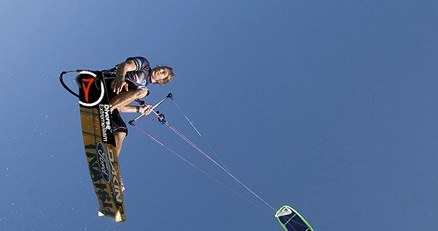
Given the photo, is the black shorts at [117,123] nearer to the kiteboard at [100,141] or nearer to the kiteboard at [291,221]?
the kiteboard at [100,141]

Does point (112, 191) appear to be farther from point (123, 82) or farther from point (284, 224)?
point (284, 224)

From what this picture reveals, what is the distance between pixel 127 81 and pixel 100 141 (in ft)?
2.92

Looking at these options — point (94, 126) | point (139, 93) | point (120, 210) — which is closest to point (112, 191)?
point (120, 210)

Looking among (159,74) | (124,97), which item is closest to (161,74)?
(159,74)

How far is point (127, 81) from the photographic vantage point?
7.23m

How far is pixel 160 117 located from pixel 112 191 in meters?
1.64

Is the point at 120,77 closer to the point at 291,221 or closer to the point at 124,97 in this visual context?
the point at 124,97

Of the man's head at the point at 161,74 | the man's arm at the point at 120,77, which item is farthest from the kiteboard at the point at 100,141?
the man's head at the point at 161,74

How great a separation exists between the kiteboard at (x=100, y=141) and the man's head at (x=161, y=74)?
749 millimetres

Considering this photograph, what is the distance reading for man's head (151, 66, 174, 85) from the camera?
7492 mm

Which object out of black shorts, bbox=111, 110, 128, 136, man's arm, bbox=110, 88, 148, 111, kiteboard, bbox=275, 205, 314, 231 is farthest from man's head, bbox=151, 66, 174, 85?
kiteboard, bbox=275, 205, 314, 231

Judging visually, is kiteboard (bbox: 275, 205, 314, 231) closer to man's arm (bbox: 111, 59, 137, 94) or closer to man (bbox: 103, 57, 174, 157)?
man (bbox: 103, 57, 174, 157)

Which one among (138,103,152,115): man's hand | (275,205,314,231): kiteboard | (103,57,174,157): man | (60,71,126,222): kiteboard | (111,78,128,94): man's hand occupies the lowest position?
(60,71,126,222): kiteboard

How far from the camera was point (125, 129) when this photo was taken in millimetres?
7738
